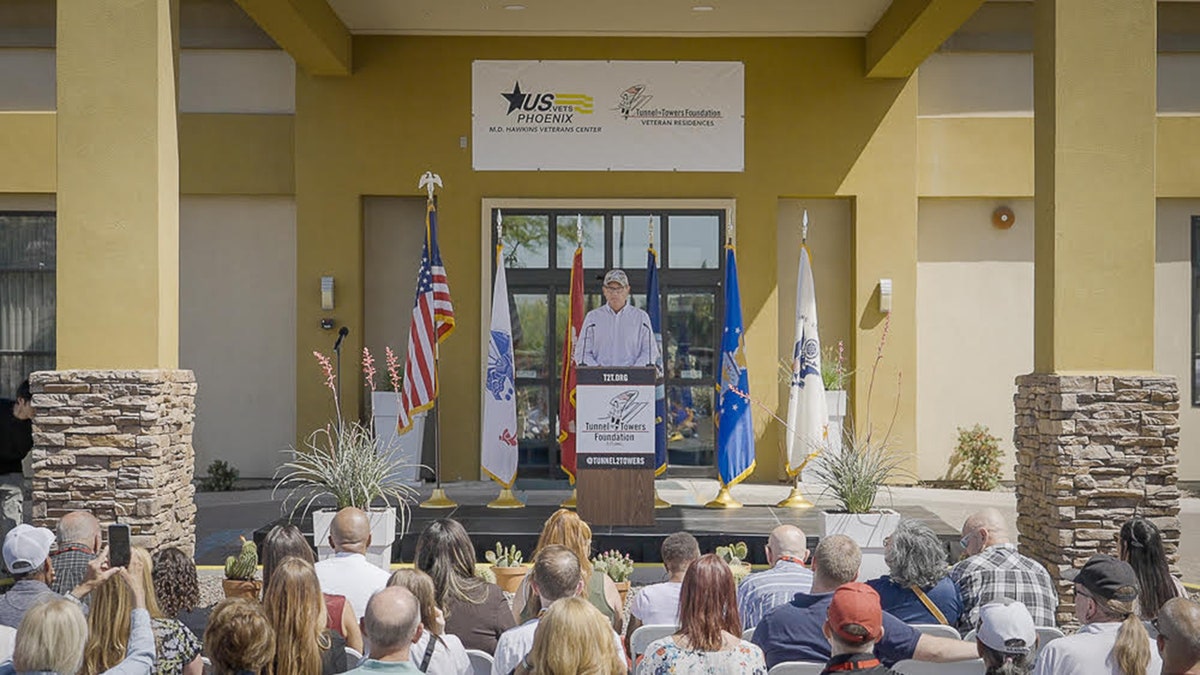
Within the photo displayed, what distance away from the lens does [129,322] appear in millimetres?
7934

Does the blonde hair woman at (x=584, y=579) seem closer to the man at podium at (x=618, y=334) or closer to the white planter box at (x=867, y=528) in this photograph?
the white planter box at (x=867, y=528)

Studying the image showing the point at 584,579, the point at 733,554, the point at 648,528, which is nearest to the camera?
the point at 584,579

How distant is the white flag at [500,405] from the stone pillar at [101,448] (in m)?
3.54

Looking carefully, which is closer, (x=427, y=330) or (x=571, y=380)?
(x=427, y=330)

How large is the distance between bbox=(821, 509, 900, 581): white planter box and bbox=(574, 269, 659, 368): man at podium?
2.58 m

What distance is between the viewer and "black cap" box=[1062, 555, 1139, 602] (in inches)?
172

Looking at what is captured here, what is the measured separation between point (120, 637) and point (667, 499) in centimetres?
781

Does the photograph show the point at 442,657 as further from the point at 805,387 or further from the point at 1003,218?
the point at 1003,218

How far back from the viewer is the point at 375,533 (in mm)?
8438

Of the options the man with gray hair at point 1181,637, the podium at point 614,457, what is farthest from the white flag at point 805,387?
the man with gray hair at point 1181,637

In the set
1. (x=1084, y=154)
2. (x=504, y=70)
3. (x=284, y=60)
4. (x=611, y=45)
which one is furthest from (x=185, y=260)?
(x=1084, y=154)

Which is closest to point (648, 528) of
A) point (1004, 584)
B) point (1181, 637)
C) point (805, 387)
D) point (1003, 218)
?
point (805, 387)

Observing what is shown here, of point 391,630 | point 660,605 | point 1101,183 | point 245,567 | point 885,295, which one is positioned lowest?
point 245,567

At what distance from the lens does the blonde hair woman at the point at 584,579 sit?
5.06m
